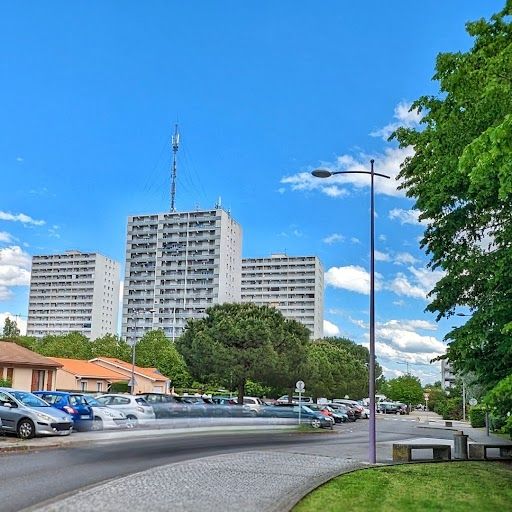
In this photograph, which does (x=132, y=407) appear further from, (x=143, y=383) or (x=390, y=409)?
(x=390, y=409)

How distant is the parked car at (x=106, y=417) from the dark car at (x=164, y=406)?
2971 millimetres

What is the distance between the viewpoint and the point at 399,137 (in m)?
22.3

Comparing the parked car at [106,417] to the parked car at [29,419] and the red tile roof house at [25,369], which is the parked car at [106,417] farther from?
the red tile roof house at [25,369]

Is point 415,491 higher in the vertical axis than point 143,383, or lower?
lower

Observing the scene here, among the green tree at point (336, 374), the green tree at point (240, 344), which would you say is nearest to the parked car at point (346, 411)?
the green tree at point (336, 374)

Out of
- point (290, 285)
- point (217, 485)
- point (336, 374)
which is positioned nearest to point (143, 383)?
point (336, 374)

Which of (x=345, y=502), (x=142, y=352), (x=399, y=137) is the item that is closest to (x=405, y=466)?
(x=345, y=502)

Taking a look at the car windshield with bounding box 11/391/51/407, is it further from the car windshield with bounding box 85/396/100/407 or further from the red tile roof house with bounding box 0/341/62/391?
the red tile roof house with bounding box 0/341/62/391

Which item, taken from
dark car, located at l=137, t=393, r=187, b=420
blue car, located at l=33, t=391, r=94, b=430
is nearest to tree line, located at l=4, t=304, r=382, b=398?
dark car, located at l=137, t=393, r=187, b=420

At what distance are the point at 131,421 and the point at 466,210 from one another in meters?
18.2

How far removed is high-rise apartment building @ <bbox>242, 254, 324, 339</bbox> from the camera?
595ft

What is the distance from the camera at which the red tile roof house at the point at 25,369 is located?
44.4m

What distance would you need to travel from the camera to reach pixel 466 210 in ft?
65.9

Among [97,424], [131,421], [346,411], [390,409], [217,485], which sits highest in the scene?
[217,485]
